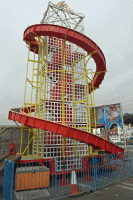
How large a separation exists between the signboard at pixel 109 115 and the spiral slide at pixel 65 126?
41.9ft

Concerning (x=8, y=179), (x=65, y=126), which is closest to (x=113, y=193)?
(x=65, y=126)

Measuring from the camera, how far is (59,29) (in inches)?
494

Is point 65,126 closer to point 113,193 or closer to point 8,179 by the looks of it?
point 8,179

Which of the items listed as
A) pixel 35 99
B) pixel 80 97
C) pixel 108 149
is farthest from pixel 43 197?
pixel 80 97

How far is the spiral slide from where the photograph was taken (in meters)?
9.76

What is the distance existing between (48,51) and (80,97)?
5.61m

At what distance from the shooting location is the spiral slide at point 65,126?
32.0ft

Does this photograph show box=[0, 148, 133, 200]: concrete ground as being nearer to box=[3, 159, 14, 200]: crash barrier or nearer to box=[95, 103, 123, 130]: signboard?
box=[3, 159, 14, 200]: crash barrier

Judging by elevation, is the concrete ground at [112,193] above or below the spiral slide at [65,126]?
below

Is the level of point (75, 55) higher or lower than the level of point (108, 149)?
higher

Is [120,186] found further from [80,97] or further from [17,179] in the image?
[80,97]

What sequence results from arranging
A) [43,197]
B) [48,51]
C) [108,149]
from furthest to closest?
[48,51], [108,149], [43,197]

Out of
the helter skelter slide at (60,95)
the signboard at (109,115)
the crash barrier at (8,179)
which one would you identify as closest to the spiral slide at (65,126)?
the helter skelter slide at (60,95)

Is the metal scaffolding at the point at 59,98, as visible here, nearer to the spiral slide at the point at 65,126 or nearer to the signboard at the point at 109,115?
the spiral slide at the point at 65,126
